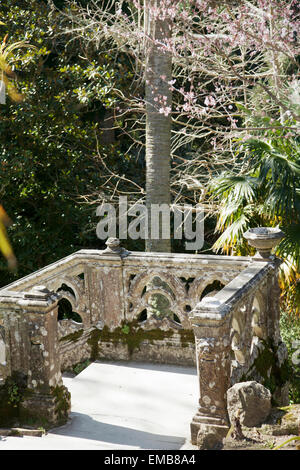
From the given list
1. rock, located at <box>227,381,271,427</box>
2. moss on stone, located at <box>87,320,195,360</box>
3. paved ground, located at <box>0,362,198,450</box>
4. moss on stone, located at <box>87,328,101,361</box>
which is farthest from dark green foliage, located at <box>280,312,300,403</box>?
rock, located at <box>227,381,271,427</box>

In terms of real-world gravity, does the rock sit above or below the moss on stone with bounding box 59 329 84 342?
above

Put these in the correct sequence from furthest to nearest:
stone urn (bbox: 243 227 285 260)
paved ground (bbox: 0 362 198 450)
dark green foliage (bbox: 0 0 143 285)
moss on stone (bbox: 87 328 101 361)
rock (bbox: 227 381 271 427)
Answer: dark green foliage (bbox: 0 0 143 285) → moss on stone (bbox: 87 328 101 361) → stone urn (bbox: 243 227 285 260) → paved ground (bbox: 0 362 198 450) → rock (bbox: 227 381 271 427)

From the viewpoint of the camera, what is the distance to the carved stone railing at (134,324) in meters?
5.68

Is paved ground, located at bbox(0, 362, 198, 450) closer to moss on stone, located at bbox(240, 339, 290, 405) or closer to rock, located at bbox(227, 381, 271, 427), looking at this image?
moss on stone, located at bbox(240, 339, 290, 405)

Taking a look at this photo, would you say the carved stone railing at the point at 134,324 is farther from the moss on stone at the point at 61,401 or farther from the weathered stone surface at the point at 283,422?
the weathered stone surface at the point at 283,422

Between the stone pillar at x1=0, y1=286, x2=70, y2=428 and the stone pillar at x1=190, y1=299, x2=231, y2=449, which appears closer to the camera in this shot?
the stone pillar at x1=190, y1=299, x2=231, y2=449

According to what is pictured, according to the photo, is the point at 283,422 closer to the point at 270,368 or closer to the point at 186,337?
the point at 270,368

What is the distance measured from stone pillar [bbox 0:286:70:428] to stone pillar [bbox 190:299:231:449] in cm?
133

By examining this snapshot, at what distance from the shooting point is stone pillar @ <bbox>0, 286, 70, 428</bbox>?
6.00m

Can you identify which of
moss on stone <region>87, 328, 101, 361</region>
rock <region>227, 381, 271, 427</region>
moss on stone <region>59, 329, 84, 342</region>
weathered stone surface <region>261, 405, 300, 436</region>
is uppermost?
rock <region>227, 381, 271, 427</region>

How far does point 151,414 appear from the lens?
21.6 feet
